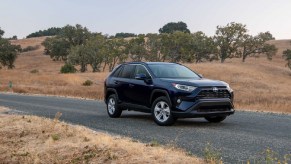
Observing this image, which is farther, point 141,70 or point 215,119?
point 141,70

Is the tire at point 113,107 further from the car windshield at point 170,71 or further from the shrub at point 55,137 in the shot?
the shrub at point 55,137

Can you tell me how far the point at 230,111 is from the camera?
37.6 ft

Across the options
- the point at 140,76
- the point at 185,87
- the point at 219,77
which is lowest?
→ the point at 219,77

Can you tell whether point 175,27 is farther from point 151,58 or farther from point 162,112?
point 162,112

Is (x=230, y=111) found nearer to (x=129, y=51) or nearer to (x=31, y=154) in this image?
(x=31, y=154)

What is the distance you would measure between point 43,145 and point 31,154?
Result: 52 centimetres

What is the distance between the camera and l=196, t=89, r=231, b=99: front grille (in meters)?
10.9

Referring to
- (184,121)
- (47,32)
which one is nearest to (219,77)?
(184,121)

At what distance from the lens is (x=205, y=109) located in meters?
11.1

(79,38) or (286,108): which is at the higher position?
(79,38)

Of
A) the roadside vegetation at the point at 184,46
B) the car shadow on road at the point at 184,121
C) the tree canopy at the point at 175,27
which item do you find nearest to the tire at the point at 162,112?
the car shadow on road at the point at 184,121

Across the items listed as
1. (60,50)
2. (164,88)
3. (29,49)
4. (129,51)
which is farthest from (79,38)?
(164,88)

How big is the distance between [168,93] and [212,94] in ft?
3.55

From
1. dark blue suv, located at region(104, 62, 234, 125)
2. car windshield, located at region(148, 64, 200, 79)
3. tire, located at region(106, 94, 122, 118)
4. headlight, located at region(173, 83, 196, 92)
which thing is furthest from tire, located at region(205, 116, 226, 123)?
tire, located at region(106, 94, 122, 118)
